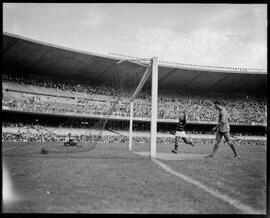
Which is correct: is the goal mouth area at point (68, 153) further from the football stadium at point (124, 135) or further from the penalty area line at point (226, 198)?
the penalty area line at point (226, 198)

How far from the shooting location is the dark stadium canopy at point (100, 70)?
95.3 ft

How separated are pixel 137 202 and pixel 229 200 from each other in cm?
154

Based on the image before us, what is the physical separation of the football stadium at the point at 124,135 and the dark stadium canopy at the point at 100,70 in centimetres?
12

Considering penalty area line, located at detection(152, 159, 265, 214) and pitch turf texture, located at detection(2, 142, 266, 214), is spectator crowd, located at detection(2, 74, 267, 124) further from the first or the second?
penalty area line, located at detection(152, 159, 265, 214)

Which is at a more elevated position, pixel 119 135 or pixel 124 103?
pixel 124 103

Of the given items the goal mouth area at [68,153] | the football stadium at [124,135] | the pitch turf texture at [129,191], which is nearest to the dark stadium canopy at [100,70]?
the football stadium at [124,135]

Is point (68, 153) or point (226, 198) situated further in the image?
point (68, 153)

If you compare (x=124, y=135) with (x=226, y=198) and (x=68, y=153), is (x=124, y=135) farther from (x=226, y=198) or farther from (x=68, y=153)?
(x=226, y=198)

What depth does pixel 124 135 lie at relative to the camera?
33.5 meters

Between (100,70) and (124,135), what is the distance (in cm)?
843

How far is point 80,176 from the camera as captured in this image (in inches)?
265

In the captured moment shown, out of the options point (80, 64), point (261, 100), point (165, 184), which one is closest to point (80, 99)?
point (80, 64)

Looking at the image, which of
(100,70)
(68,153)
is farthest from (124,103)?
(68,153)

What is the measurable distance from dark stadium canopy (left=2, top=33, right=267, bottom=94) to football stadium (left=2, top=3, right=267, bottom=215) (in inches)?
4.6
